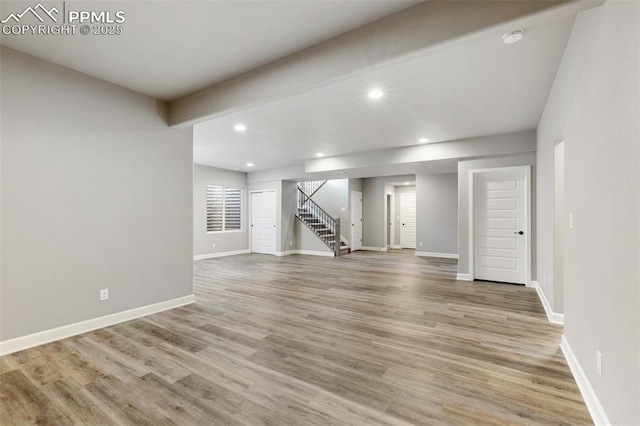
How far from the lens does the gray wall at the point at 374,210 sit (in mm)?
10562

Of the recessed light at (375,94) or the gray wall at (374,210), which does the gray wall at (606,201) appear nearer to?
the recessed light at (375,94)

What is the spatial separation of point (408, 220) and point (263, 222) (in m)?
5.49

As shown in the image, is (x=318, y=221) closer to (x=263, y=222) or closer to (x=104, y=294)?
(x=263, y=222)

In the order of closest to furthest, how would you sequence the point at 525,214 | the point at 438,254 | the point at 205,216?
the point at 525,214 < the point at 205,216 < the point at 438,254

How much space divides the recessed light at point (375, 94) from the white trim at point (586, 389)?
10.2 ft

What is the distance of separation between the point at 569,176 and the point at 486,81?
1.42m

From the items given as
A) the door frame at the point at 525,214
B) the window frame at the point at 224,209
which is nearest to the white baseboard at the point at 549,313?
the door frame at the point at 525,214

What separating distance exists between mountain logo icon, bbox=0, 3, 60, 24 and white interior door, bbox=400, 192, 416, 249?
10.5m

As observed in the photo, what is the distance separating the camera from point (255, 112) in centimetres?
419

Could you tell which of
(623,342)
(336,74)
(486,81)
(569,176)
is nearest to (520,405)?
(623,342)

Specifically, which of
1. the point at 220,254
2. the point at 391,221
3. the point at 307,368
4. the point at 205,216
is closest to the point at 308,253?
the point at 220,254

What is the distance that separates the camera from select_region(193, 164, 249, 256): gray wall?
27.5ft

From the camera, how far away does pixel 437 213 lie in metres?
8.91

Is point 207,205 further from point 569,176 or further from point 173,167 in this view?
point 569,176
